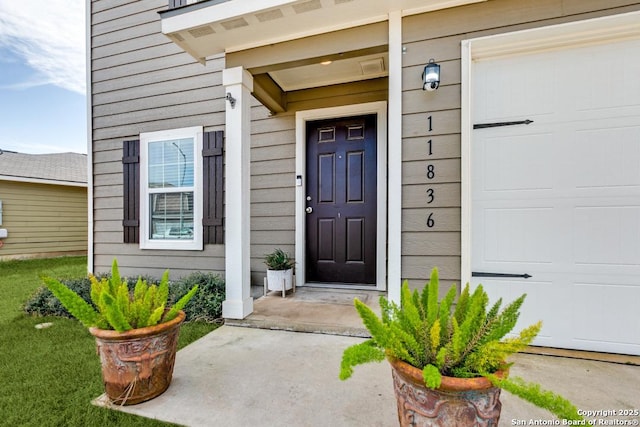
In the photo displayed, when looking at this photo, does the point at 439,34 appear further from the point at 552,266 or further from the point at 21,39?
the point at 21,39

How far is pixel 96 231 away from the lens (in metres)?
4.17

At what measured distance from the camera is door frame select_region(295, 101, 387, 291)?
327 centimetres

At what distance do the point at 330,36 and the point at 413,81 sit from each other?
75 centimetres

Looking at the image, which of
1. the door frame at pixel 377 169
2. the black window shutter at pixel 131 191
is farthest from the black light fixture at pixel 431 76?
the black window shutter at pixel 131 191

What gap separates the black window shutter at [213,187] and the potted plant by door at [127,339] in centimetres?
203

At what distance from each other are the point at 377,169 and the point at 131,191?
10.7ft

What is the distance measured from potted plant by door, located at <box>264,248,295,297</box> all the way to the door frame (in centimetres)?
26

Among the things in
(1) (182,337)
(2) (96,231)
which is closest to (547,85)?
(1) (182,337)

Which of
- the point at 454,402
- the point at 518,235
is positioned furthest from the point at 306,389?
the point at 518,235

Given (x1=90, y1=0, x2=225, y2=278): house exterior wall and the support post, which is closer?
the support post

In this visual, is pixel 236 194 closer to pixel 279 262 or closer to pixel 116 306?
pixel 279 262

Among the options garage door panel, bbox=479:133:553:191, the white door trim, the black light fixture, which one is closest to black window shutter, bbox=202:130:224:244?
the black light fixture

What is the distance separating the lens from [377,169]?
3322 millimetres

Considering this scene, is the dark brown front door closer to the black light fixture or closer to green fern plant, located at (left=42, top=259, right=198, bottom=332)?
the black light fixture
